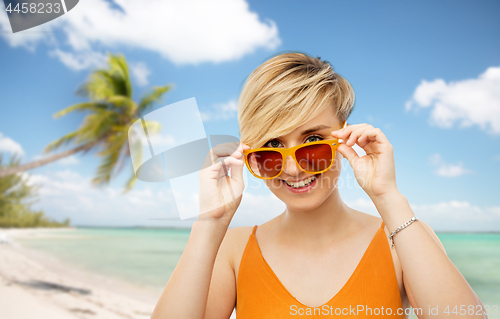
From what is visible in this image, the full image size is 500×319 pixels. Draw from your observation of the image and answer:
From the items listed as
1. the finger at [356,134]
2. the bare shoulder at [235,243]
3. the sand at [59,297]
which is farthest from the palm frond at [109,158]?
the finger at [356,134]

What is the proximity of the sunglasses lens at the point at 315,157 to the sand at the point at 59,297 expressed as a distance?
1077 centimetres

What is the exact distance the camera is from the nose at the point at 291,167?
1818 millimetres

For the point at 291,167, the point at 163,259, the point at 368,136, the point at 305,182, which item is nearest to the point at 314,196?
the point at 305,182

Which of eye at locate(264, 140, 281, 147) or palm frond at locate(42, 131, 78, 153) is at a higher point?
palm frond at locate(42, 131, 78, 153)

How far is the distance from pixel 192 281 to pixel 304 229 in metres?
0.85

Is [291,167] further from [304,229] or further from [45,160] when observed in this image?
[45,160]

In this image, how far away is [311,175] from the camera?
1.86 meters

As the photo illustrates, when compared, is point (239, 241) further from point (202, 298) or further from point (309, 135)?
point (309, 135)

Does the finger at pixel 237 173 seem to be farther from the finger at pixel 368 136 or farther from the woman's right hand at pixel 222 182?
the finger at pixel 368 136

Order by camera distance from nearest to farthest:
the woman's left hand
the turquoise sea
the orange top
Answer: the woman's left hand
the orange top
the turquoise sea

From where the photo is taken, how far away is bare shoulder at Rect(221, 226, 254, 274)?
2105mm

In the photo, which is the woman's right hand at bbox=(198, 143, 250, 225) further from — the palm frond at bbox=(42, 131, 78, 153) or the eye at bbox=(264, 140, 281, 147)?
the palm frond at bbox=(42, 131, 78, 153)

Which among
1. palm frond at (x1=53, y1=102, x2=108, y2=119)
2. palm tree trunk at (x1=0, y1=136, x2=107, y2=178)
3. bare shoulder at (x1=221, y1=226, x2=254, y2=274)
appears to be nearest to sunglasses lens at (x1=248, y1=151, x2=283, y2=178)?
bare shoulder at (x1=221, y1=226, x2=254, y2=274)

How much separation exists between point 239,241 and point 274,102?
3.33 ft
